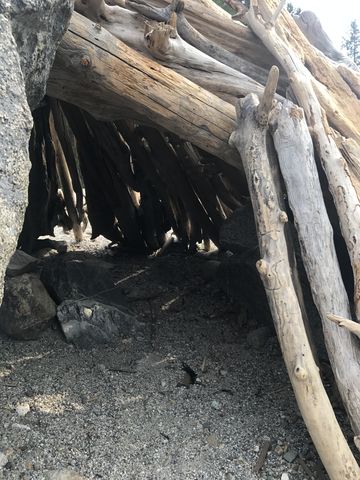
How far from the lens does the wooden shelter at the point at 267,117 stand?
244cm

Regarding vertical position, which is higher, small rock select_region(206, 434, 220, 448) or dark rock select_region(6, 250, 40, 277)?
small rock select_region(206, 434, 220, 448)

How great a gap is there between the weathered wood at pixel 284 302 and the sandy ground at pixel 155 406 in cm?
23

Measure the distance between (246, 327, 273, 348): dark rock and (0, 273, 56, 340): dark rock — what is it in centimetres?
135

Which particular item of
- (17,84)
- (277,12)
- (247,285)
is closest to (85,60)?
(17,84)

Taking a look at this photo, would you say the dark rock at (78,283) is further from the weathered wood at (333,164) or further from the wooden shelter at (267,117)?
the weathered wood at (333,164)

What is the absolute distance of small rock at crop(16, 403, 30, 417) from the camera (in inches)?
108

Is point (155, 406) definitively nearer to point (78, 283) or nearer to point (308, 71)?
point (78, 283)

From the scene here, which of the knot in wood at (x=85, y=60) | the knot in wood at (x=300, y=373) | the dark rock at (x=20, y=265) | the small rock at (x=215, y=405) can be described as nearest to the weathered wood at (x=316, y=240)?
the knot in wood at (x=300, y=373)

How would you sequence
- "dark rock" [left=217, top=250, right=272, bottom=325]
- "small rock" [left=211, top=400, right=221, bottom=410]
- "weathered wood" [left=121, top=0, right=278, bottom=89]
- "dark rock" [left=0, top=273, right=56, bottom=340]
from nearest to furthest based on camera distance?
"small rock" [left=211, top=400, right=221, bottom=410] < "weathered wood" [left=121, top=0, right=278, bottom=89] < "dark rock" [left=0, top=273, right=56, bottom=340] < "dark rock" [left=217, top=250, right=272, bottom=325]

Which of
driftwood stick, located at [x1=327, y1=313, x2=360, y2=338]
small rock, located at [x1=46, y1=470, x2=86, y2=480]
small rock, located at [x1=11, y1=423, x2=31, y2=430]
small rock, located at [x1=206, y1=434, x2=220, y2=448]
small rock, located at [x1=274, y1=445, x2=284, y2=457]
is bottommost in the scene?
small rock, located at [x1=11, y1=423, x2=31, y2=430]

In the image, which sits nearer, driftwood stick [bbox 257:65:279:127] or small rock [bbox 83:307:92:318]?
A: driftwood stick [bbox 257:65:279:127]

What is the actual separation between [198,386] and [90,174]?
275 centimetres

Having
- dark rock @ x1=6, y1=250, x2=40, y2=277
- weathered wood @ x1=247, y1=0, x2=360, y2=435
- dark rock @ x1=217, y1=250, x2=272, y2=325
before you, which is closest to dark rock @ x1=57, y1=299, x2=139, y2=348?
dark rock @ x1=6, y1=250, x2=40, y2=277

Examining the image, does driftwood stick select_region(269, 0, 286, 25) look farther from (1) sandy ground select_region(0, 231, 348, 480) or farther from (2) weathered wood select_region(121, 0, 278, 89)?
(1) sandy ground select_region(0, 231, 348, 480)
